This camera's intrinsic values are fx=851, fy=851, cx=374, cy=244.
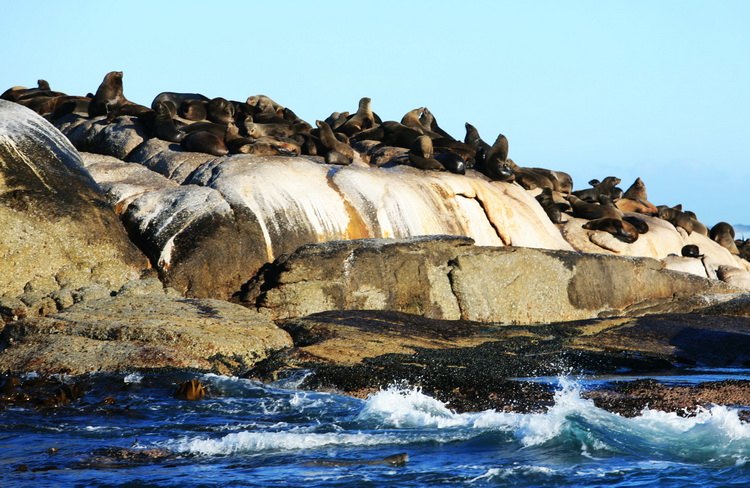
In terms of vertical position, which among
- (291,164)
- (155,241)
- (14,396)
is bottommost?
(14,396)

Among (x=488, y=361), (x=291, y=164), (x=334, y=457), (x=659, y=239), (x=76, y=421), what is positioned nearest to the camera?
(x=334, y=457)

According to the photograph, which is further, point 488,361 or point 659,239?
point 659,239

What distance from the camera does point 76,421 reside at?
6660mm

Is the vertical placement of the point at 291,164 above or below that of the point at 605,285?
above

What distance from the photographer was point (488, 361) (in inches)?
358

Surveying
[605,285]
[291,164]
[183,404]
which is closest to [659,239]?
[605,285]

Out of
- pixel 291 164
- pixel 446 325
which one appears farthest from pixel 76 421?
pixel 291 164

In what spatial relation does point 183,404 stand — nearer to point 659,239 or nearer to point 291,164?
point 291,164

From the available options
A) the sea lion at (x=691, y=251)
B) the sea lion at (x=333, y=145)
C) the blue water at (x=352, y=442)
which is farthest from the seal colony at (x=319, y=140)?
the blue water at (x=352, y=442)

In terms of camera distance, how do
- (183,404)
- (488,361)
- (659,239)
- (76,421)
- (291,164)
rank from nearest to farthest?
(76,421) → (183,404) → (488,361) → (291,164) → (659,239)

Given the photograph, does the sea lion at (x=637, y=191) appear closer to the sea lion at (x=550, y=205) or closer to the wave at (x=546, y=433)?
the sea lion at (x=550, y=205)

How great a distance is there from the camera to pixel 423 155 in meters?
17.7

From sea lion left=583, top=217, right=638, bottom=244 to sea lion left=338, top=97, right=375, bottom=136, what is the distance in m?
6.77

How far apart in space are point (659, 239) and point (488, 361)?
41.0 ft
